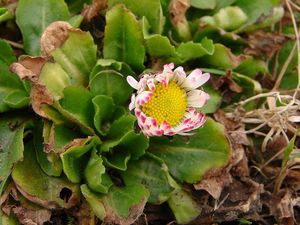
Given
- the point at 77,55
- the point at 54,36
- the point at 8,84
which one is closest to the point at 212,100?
the point at 77,55

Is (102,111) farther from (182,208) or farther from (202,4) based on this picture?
(202,4)

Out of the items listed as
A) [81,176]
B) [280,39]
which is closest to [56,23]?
[81,176]

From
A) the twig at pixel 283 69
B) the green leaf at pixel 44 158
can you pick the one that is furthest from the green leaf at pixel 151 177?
the twig at pixel 283 69

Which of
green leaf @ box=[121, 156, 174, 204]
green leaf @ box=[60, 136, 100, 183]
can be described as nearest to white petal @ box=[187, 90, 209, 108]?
green leaf @ box=[121, 156, 174, 204]

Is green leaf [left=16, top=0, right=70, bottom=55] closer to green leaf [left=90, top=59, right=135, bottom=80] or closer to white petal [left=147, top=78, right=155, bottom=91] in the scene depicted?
green leaf [left=90, top=59, right=135, bottom=80]

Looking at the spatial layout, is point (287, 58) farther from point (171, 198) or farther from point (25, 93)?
point (25, 93)
